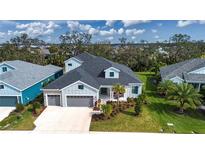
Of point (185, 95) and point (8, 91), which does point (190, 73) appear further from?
point (8, 91)

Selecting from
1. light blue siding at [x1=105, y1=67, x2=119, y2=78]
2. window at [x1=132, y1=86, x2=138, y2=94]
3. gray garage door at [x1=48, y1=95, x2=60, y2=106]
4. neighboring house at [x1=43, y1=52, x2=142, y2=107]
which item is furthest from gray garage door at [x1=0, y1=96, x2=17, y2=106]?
window at [x1=132, y1=86, x2=138, y2=94]

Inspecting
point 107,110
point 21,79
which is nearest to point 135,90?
point 107,110

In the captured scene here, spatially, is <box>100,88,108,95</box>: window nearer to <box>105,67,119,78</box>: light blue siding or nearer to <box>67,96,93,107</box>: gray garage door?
<box>105,67,119,78</box>: light blue siding

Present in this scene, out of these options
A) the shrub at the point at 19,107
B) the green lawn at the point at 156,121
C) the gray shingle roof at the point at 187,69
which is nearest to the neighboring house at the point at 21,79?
the shrub at the point at 19,107

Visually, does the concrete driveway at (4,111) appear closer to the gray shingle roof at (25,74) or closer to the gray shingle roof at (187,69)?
the gray shingle roof at (25,74)

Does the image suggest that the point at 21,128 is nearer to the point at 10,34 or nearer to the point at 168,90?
the point at 10,34
